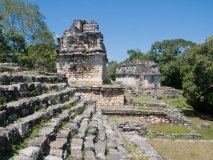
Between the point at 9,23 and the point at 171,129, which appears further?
the point at 9,23

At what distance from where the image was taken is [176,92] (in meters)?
35.0

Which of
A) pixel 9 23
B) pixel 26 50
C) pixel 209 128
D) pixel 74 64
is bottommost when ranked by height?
pixel 209 128

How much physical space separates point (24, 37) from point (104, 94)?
1743 centimetres

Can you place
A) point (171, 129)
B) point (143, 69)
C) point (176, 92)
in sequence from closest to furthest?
point (171, 129)
point (176, 92)
point (143, 69)

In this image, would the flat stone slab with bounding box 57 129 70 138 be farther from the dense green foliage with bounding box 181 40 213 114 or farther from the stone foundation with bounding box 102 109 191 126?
the dense green foliage with bounding box 181 40 213 114

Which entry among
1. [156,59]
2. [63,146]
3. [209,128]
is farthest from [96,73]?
[156,59]

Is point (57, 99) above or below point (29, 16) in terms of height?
below

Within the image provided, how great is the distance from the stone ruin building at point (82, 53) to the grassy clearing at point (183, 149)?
7.14 meters

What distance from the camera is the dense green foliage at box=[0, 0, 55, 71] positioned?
2578cm

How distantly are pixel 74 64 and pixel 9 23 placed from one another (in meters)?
15.4

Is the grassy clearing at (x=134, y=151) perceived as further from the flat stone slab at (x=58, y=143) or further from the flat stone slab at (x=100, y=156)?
the flat stone slab at (x=58, y=143)

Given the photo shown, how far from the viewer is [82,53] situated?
1616cm

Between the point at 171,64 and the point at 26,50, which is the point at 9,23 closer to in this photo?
the point at 26,50

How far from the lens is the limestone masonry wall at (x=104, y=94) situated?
15.3 meters
